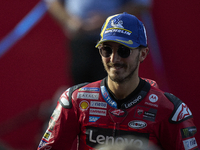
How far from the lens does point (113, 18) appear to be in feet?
4.88

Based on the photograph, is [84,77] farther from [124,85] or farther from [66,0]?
[124,85]

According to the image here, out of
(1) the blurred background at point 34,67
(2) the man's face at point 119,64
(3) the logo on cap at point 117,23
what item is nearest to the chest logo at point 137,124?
(2) the man's face at point 119,64

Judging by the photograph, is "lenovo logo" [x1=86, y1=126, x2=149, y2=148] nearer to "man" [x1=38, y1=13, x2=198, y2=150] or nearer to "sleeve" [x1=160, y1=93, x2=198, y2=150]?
"man" [x1=38, y1=13, x2=198, y2=150]

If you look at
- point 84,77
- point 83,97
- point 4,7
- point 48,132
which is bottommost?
point 48,132

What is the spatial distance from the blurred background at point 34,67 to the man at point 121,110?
4.38ft

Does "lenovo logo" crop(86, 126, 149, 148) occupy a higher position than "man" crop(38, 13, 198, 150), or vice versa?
"man" crop(38, 13, 198, 150)

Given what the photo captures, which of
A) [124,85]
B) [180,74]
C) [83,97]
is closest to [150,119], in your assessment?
[124,85]

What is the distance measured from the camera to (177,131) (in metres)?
1.37

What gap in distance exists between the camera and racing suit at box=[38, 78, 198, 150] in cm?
140

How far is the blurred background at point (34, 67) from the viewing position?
278 cm

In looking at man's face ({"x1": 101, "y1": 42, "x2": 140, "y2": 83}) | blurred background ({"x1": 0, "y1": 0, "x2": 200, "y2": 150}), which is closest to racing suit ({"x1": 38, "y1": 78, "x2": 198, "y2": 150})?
man's face ({"x1": 101, "y1": 42, "x2": 140, "y2": 83})

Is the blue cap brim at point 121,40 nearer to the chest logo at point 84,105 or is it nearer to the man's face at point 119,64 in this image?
the man's face at point 119,64

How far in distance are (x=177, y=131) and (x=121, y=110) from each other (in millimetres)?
371

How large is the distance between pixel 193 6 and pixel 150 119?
1846 mm
